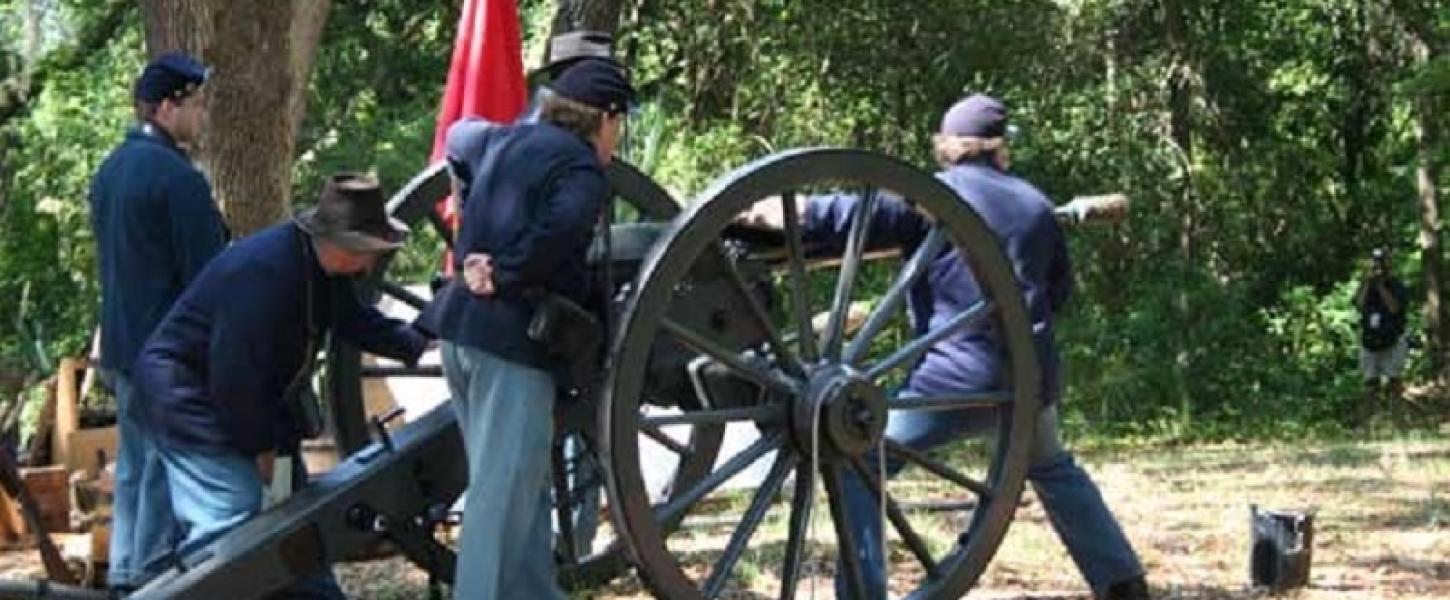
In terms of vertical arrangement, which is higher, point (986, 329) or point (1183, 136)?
point (1183, 136)

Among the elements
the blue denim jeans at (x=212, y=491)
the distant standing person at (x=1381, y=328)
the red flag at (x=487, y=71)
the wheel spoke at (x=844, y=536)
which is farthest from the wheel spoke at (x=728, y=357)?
the distant standing person at (x=1381, y=328)

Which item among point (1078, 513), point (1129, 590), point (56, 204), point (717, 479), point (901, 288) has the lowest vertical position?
point (1129, 590)

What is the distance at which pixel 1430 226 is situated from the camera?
80.1 feet

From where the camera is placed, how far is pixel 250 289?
4902 millimetres

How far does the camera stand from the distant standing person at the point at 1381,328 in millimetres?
21484

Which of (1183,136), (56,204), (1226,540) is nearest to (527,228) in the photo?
(1226,540)

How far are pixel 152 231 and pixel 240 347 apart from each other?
107 cm

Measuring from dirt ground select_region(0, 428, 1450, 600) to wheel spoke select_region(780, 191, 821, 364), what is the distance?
101cm

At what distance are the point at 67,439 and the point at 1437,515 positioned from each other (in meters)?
5.54

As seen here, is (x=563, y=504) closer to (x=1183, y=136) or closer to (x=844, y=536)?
(x=844, y=536)

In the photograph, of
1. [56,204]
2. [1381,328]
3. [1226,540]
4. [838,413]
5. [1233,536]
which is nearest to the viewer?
[838,413]

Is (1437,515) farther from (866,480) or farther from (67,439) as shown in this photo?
(67,439)

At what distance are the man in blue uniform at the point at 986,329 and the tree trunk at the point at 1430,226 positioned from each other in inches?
692

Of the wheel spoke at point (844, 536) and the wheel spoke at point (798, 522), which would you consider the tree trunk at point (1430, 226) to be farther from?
the wheel spoke at point (798, 522)
